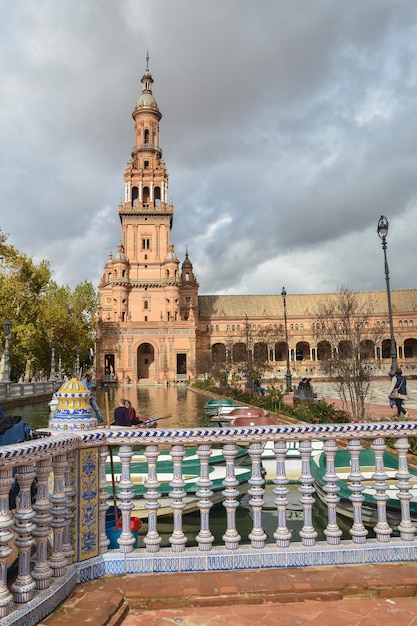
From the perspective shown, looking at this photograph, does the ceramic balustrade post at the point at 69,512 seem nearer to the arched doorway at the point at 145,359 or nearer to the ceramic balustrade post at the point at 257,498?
the ceramic balustrade post at the point at 257,498

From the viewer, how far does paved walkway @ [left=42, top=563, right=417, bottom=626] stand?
324cm

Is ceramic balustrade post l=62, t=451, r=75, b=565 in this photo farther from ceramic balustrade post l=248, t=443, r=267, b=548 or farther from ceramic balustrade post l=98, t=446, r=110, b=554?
ceramic balustrade post l=248, t=443, r=267, b=548

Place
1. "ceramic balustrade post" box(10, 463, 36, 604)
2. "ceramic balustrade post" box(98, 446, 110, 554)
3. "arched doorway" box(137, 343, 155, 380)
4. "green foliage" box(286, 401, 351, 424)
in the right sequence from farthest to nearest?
"arched doorway" box(137, 343, 155, 380) < "green foliage" box(286, 401, 351, 424) < "ceramic balustrade post" box(98, 446, 110, 554) < "ceramic balustrade post" box(10, 463, 36, 604)

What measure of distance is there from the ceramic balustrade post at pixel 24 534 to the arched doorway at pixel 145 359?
2521 inches

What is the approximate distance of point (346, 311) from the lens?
57.5 feet

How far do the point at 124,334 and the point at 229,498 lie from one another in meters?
60.4

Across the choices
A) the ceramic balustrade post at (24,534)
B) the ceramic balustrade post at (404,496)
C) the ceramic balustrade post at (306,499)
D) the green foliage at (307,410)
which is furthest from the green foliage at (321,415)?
the ceramic balustrade post at (24,534)

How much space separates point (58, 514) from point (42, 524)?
0.54 ft

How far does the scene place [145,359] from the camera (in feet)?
221

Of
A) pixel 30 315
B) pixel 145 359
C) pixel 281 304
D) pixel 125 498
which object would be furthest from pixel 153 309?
→ pixel 125 498

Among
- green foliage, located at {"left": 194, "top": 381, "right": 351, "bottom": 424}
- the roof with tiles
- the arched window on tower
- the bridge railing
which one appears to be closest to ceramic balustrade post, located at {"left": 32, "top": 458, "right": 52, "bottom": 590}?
green foliage, located at {"left": 194, "top": 381, "right": 351, "bottom": 424}

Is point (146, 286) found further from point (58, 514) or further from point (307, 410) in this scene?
point (58, 514)

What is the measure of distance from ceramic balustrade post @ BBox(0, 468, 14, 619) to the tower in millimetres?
59424

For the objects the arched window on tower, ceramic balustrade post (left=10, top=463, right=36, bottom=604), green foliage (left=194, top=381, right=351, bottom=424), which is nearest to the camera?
ceramic balustrade post (left=10, top=463, right=36, bottom=604)
